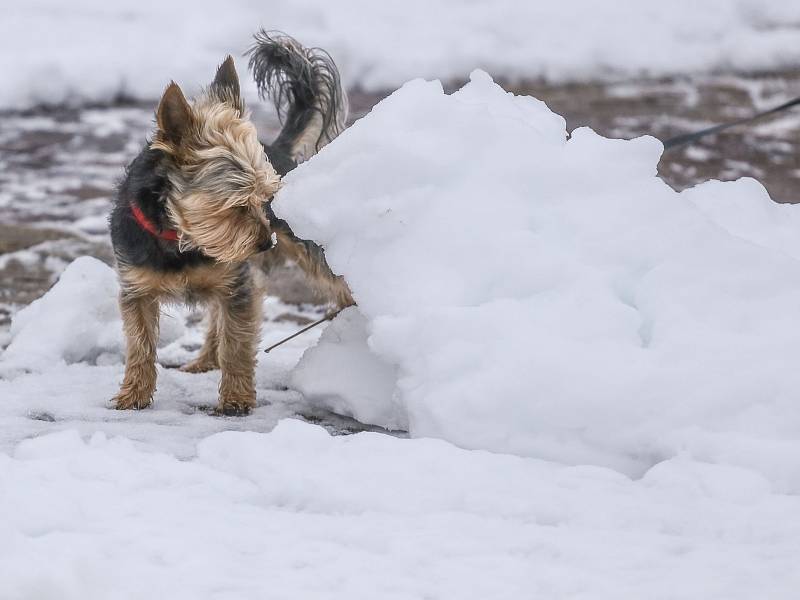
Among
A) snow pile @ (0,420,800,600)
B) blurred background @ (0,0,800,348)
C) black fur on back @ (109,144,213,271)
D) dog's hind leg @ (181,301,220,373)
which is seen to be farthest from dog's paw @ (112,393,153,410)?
blurred background @ (0,0,800,348)

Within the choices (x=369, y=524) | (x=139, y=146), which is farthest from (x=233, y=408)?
(x=139, y=146)

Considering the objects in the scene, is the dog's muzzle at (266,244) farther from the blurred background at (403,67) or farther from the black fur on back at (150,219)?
the blurred background at (403,67)

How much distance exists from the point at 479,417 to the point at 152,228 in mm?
1736

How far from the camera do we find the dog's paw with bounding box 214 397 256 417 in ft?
14.2

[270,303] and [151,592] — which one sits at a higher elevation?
[151,592]

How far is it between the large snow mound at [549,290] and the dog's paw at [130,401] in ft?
2.35

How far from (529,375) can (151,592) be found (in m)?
1.45

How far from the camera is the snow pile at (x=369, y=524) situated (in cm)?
239

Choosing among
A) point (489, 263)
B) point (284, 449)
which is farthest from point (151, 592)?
point (489, 263)

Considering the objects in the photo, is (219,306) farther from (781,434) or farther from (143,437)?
(781,434)

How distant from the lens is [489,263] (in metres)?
3.65

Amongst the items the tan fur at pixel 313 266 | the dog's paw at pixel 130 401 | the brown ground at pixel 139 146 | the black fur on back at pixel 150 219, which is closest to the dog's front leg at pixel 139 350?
the dog's paw at pixel 130 401

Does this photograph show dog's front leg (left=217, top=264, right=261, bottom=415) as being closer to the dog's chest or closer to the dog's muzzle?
the dog's chest

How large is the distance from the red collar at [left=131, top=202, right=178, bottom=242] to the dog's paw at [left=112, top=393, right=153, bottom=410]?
2.32ft
